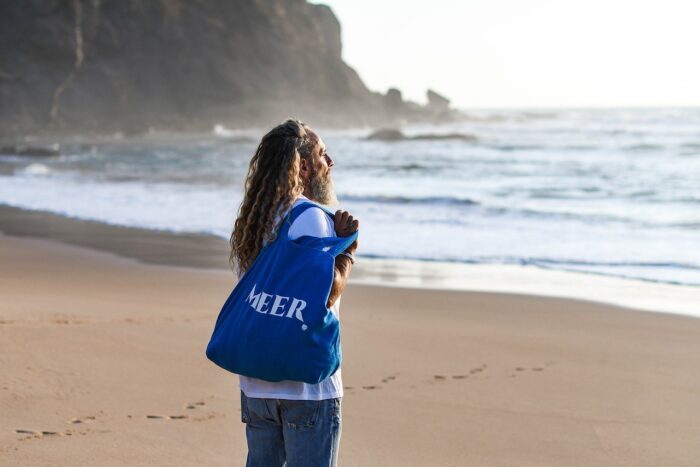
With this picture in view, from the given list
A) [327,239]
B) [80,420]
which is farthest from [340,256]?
[80,420]

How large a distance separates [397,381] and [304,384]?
3243mm

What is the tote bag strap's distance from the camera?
96.6 inches

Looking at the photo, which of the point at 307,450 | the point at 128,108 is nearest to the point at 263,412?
the point at 307,450

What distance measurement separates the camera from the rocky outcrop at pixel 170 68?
3031 inches

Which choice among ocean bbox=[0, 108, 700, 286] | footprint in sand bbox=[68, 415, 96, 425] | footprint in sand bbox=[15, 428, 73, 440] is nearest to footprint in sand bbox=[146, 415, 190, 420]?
footprint in sand bbox=[68, 415, 96, 425]

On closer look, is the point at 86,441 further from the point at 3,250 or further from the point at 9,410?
the point at 3,250

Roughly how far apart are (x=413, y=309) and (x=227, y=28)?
89.6 m

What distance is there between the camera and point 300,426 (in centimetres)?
254

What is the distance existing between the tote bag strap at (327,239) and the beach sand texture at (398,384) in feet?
6.80

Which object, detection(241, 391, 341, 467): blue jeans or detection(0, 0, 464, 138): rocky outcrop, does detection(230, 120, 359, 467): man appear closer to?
detection(241, 391, 341, 467): blue jeans

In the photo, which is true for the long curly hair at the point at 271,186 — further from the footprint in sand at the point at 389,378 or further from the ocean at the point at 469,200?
the ocean at the point at 469,200

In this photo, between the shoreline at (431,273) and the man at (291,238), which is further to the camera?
the shoreline at (431,273)

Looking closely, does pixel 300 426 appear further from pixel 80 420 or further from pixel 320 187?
pixel 80 420

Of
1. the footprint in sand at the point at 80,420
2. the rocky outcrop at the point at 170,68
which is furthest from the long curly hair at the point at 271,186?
the rocky outcrop at the point at 170,68
